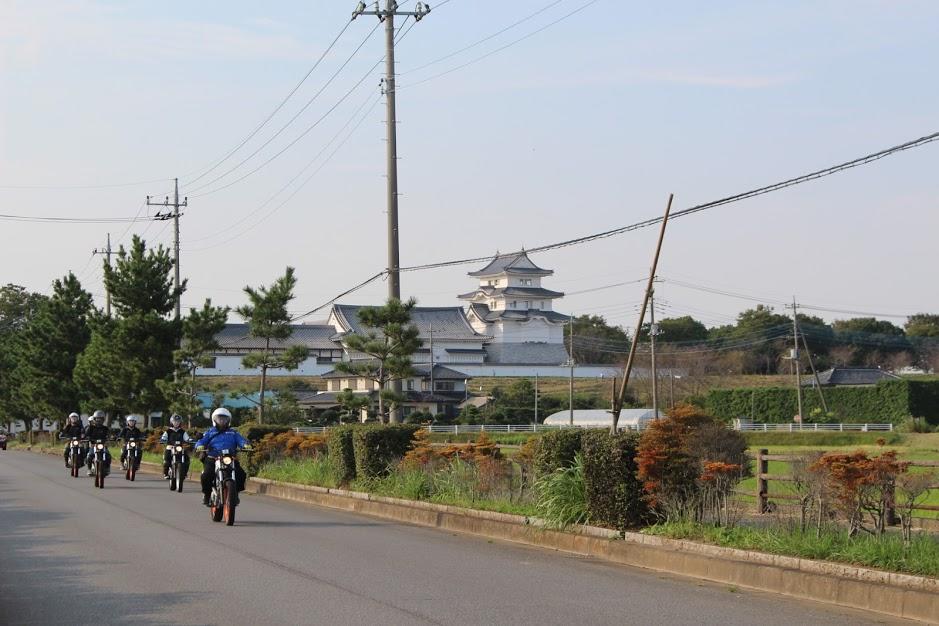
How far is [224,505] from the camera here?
60.0 feet

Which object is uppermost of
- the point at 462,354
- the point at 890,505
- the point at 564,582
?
the point at 462,354

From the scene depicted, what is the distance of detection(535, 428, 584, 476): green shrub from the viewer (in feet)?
52.6

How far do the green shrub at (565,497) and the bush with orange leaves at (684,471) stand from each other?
4.04 feet

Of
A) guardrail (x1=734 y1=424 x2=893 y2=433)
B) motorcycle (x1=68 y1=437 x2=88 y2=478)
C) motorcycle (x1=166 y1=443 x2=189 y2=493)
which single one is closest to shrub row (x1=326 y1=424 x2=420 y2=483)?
motorcycle (x1=166 y1=443 x2=189 y2=493)

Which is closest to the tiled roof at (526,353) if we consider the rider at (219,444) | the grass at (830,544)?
the rider at (219,444)

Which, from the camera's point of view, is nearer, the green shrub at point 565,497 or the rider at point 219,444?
the green shrub at point 565,497

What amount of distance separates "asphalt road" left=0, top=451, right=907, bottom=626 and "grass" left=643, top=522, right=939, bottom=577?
724mm

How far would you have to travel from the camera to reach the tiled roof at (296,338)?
105438 mm

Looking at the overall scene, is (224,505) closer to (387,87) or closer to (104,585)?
(104,585)

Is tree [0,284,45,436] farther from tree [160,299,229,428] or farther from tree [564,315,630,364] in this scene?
tree [564,315,630,364]

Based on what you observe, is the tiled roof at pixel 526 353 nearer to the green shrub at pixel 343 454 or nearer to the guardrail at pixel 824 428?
the guardrail at pixel 824 428

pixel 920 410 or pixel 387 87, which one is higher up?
pixel 387 87

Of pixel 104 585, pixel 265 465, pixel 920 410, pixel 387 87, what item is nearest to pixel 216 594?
pixel 104 585

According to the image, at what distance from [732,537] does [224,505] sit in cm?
849
